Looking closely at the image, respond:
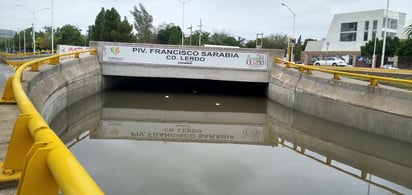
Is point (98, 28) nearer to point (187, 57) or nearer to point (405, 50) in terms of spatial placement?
point (187, 57)

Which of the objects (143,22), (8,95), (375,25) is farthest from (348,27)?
(8,95)

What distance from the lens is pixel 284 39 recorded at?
317 ft

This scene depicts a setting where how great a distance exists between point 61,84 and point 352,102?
Answer: 33.9 feet

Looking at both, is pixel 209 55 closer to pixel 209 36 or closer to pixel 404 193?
pixel 404 193

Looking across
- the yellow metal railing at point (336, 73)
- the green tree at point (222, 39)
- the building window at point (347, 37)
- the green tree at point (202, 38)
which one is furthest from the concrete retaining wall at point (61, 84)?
the green tree at point (222, 39)

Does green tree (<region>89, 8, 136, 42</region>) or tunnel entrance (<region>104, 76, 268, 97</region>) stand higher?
green tree (<region>89, 8, 136, 42</region>)

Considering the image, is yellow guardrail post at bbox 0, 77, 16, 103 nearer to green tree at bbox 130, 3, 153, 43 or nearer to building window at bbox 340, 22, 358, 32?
green tree at bbox 130, 3, 153, 43

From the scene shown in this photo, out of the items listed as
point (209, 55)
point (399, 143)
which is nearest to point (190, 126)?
point (399, 143)

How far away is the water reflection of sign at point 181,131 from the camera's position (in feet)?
35.1

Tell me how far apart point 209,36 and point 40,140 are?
107252 mm

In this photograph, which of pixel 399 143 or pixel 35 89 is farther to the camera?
pixel 399 143

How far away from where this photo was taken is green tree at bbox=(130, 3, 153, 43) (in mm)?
82312

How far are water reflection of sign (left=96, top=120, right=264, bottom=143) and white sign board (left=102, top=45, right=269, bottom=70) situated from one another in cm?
697

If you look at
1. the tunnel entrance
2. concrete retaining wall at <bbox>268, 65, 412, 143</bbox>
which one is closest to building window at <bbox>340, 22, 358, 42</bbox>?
the tunnel entrance
